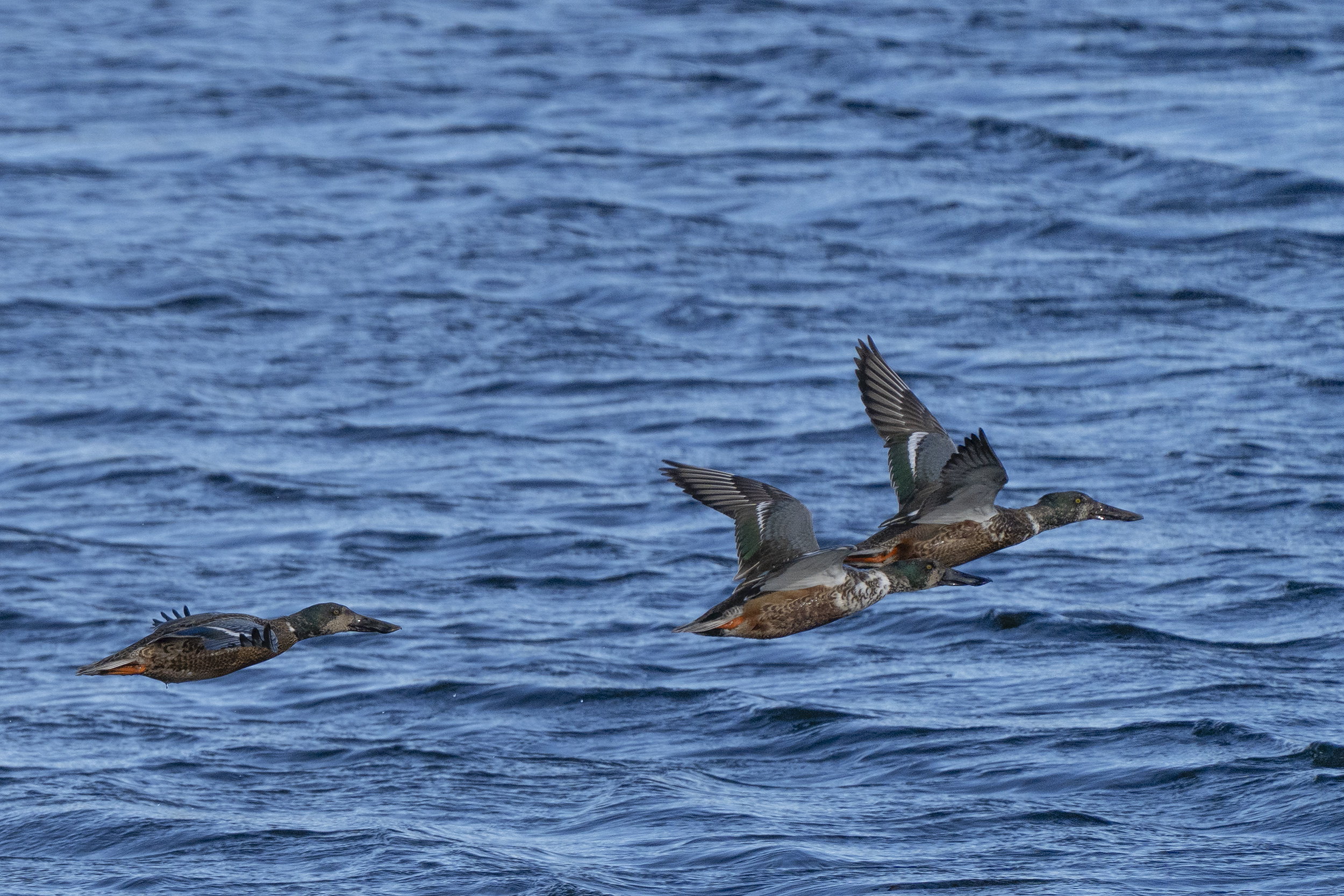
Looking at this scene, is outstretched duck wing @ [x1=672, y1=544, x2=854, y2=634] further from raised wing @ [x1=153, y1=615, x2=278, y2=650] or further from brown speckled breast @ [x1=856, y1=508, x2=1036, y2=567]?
raised wing @ [x1=153, y1=615, x2=278, y2=650]

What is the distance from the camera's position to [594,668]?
21844mm

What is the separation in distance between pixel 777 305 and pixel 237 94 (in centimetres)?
1345

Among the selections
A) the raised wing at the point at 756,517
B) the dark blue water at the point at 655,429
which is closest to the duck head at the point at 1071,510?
the raised wing at the point at 756,517

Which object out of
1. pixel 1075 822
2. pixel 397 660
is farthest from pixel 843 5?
pixel 1075 822

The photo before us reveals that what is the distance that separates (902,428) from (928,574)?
3.11 ft

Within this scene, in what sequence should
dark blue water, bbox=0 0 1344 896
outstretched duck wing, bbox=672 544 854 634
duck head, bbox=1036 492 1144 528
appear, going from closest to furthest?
1. outstretched duck wing, bbox=672 544 854 634
2. duck head, bbox=1036 492 1144 528
3. dark blue water, bbox=0 0 1344 896

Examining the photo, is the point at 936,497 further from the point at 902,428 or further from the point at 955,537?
the point at 902,428

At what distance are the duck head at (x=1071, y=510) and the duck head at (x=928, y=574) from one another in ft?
1.78

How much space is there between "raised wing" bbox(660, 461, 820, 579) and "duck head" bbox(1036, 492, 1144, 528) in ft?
5.82

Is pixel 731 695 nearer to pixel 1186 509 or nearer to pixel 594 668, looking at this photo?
pixel 594 668

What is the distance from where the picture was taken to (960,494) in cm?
1173

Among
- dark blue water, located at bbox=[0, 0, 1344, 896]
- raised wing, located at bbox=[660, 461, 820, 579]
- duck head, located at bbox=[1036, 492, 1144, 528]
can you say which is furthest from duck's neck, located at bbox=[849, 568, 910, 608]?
dark blue water, located at bbox=[0, 0, 1344, 896]

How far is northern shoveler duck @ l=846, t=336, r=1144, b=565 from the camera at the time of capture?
1159 cm

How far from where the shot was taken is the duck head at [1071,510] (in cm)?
1228
